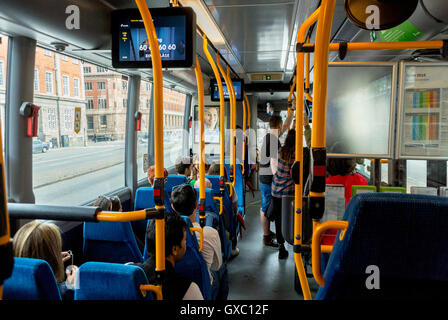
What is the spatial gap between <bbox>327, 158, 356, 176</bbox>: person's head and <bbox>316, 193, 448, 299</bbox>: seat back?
166 centimetres

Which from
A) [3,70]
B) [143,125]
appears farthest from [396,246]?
[143,125]

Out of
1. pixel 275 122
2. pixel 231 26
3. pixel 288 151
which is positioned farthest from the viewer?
pixel 275 122

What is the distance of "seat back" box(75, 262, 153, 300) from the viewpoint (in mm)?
1253

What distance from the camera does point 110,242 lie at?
96.5 inches

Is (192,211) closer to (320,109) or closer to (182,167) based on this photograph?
(320,109)

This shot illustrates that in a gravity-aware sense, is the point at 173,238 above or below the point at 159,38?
below

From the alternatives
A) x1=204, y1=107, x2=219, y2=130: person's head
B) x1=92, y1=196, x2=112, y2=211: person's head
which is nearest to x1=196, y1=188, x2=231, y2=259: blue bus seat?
x1=92, y1=196, x2=112, y2=211: person's head

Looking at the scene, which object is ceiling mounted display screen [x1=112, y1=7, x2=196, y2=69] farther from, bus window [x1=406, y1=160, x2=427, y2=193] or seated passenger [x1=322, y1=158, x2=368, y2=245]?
bus window [x1=406, y1=160, x2=427, y2=193]

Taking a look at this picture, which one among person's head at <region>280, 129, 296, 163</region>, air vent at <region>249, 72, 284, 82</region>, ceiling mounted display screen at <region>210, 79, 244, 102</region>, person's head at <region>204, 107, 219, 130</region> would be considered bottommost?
person's head at <region>280, 129, 296, 163</region>

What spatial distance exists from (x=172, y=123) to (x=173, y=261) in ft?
19.0

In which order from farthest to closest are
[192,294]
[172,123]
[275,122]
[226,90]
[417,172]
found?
[172,123] → [226,90] → [275,122] → [417,172] → [192,294]

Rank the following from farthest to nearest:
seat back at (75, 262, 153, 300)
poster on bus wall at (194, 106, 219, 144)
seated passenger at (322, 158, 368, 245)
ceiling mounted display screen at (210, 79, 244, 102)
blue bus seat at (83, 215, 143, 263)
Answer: poster on bus wall at (194, 106, 219, 144) → ceiling mounted display screen at (210, 79, 244, 102) → seated passenger at (322, 158, 368, 245) → blue bus seat at (83, 215, 143, 263) → seat back at (75, 262, 153, 300)

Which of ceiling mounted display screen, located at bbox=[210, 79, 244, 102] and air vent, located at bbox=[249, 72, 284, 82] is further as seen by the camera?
air vent, located at bbox=[249, 72, 284, 82]
